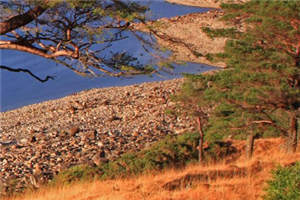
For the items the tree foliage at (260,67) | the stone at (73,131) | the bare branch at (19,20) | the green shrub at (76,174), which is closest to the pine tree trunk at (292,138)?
the tree foliage at (260,67)

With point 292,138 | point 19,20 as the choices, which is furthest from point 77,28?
point 292,138

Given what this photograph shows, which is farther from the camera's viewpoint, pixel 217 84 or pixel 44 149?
pixel 44 149

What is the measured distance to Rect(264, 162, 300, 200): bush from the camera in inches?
210

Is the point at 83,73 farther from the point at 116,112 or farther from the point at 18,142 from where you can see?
the point at 116,112

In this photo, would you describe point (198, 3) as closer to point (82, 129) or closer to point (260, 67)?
point (82, 129)

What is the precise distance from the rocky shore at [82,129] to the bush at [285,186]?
10346 millimetres

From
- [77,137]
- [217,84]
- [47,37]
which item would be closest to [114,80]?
[77,137]

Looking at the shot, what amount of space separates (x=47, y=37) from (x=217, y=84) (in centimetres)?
775

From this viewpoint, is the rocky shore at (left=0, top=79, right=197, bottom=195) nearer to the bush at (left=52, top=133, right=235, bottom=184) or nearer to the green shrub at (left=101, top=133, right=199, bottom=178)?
the bush at (left=52, top=133, right=235, bottom=184)

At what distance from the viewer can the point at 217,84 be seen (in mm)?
14078

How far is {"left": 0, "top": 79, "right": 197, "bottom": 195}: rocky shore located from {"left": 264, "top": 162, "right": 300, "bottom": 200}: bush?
407 inches

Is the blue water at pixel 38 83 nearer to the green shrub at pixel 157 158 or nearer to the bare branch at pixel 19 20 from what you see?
the green shrub at pixel 157 158

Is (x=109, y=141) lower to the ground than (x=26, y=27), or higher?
lower

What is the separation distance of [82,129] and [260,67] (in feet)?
36.1
